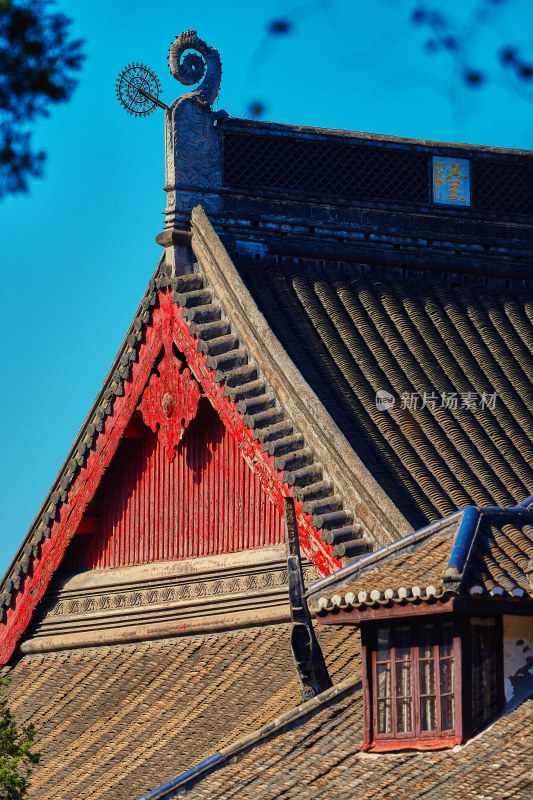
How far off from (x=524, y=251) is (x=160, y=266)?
5.17 m

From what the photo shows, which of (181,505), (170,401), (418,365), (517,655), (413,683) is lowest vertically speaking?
(413,683)

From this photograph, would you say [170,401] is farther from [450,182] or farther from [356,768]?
[356,768]

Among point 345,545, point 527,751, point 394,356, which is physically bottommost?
point 527,751

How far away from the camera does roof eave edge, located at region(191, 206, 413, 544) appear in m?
17.5

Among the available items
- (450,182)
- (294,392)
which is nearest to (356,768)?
(294,392)

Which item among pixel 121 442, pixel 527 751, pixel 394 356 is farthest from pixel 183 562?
pixel 527 751

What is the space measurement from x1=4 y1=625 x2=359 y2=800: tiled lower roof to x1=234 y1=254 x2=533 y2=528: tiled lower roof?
2.05 m

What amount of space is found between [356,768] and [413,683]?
2.72ft

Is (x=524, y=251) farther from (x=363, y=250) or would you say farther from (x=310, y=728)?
(x=310, y=728)

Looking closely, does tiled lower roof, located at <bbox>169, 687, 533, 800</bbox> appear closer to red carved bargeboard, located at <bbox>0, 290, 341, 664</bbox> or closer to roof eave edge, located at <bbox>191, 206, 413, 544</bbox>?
roof eave edge, located at <bbox>191, 206, 413, 544</bbox>

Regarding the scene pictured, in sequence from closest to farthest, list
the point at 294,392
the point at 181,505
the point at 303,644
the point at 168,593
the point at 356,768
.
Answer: the point at 356,768 < the point at 303,644 < the point at 294,392 < the point at 168,593 < the point at 181,505

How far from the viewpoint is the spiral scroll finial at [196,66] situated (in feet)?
70.9

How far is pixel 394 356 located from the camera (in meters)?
20.9

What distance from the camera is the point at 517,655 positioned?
575 inches
